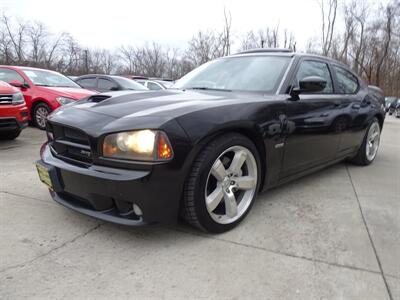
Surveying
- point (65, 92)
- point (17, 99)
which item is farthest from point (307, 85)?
point (65, 92)

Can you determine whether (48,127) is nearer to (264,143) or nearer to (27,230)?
(27,230)

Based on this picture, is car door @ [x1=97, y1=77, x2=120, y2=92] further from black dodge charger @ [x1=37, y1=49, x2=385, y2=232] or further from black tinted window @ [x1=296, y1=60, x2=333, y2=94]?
black tinted window @ [x1=296, y1=60, x2=333, y2=94]

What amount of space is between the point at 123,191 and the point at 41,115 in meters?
5.76

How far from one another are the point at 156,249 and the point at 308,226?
49.5 inches

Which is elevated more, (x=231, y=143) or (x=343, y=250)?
(x=231, y=143)

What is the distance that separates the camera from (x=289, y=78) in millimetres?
2889

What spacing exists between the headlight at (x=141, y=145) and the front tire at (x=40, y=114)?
5376 mm

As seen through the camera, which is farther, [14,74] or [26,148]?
[14,74]

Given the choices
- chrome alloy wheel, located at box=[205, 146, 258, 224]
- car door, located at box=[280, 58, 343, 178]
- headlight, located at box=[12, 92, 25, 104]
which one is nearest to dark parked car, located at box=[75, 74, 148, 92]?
headlight, located at box=[12, 92, 25, 104]

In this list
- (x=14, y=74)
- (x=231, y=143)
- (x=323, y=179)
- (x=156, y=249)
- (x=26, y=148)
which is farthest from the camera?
(x=14, y=74)

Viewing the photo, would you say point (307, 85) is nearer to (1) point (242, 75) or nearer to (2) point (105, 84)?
(1) point (242, 75)

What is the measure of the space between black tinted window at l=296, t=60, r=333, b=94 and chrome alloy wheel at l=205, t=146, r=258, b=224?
102 centimetres

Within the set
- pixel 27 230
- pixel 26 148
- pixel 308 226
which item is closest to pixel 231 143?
pixel 308 226

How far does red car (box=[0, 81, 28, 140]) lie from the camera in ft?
15.5
